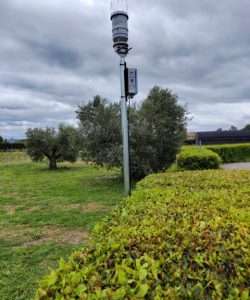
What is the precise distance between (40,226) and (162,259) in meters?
4.69

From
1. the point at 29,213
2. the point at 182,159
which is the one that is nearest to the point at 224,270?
the point at 29,213

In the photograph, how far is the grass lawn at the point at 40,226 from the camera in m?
3.67

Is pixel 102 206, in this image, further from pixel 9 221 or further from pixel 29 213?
pixel 9 221

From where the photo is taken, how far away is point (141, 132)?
10.3 meters

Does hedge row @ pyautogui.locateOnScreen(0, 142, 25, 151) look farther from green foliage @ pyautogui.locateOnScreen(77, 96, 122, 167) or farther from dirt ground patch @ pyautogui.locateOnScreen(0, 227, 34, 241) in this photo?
dirt ground patch @ pyautogui.locateOnScreen(0, 227, 34, 241)

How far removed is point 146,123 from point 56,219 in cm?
533

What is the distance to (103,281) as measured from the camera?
1377 mm

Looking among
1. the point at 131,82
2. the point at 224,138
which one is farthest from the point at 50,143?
the point at 224,138

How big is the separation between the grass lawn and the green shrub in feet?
39.4

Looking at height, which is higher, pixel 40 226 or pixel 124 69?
pixel 124 69

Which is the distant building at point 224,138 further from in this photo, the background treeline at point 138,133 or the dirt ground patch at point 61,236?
the dirt ground patch at point 61,236

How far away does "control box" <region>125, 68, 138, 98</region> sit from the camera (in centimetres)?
470

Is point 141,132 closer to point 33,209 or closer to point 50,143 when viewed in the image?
point 33,209

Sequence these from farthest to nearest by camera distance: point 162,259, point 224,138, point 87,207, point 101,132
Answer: point 224,138 → point 101,132 → point 87,207 → point 162,259
